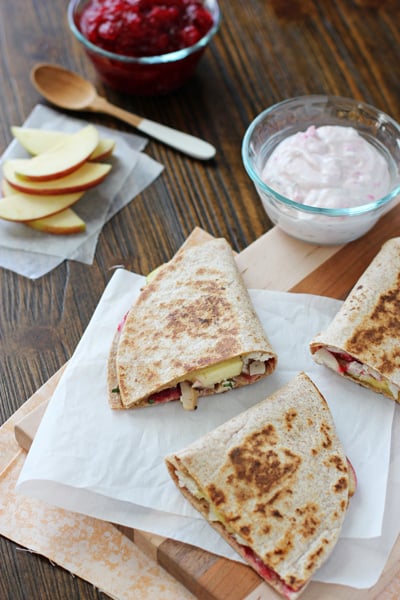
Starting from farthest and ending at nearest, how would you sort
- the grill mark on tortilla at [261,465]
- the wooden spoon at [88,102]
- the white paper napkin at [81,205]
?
the wooden spoon at [88,102] → the white paper napkin at [81,205] → the grill mark on tortilla at [261,465]

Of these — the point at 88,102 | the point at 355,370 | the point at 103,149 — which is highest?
the point at 88,102

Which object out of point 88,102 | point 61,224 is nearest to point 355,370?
point 61,224

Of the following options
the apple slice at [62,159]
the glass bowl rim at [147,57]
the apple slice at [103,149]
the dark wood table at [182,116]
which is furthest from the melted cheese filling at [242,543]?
the glass bowl rim at [147,57]

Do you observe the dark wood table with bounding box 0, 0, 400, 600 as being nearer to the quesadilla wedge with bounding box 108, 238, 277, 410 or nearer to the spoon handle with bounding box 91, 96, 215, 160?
the spoon handle with bounding box 91, 96, 215, 160

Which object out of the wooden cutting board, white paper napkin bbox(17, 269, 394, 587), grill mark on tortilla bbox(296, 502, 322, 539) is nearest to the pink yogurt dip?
the wooden cutting board

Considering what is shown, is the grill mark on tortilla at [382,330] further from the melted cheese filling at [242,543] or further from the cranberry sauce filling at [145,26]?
the cranberry sauce filling at [145,26]

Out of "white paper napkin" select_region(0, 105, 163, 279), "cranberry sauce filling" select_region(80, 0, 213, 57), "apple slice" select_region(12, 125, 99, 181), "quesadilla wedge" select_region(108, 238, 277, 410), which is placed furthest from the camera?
"cranberry sauce filling" select_region(80, 0, 213, 57)

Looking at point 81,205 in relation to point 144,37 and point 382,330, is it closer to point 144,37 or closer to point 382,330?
point 144,37
